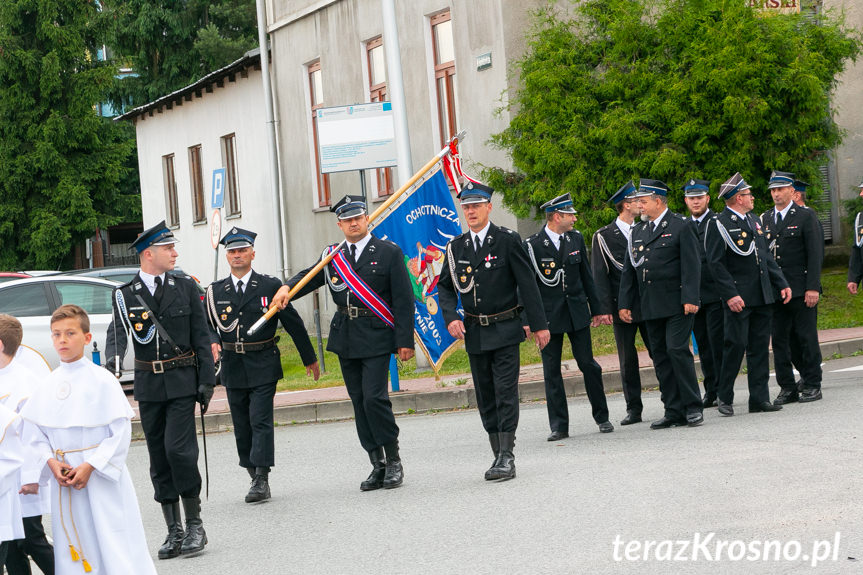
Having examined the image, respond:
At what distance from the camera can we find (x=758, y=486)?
8023 millimetres

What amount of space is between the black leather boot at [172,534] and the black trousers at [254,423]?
1.30 m

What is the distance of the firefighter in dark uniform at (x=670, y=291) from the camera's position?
1094 centimetres

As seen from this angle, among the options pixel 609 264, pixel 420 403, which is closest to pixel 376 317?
pixel 609 264

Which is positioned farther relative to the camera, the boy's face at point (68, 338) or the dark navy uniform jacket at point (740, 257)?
the dark navy uniform jacket at point (740, 257)

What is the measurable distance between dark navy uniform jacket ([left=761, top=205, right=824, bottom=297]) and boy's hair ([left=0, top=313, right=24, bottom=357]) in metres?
7.77

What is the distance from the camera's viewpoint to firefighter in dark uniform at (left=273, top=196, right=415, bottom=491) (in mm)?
9484

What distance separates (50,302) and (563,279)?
9424mm

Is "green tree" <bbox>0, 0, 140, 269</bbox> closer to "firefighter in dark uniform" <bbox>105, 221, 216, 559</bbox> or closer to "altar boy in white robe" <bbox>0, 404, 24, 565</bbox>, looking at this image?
"firefighter in dark uniform" <bbox>105, 221, 216, 559</bbox>

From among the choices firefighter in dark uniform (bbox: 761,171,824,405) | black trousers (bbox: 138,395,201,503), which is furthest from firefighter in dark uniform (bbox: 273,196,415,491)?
firefighter in dark uniform (bbox: 761,171,824,405)

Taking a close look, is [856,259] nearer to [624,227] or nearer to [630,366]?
[624,227]

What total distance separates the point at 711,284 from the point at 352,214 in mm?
3940

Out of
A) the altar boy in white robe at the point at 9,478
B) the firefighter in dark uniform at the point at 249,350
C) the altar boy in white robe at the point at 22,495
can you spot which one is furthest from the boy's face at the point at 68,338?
the firefighter in dark uniform at the point at 249,350

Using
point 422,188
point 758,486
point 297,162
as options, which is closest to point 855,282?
point 422,188

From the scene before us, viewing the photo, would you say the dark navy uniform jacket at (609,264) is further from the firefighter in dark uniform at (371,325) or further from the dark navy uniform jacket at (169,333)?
the dark navy uniform jacket at (169,333)
